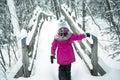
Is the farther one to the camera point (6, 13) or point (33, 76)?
point (6, 13)

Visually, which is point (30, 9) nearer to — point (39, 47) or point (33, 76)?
point (39, 47)

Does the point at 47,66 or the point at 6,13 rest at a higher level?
the point at 6,13

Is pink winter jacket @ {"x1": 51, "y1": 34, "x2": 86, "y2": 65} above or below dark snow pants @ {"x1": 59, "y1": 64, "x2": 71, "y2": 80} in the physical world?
above

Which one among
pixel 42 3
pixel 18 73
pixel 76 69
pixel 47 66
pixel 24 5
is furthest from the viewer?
pixel 42 3

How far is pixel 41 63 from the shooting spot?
778cm

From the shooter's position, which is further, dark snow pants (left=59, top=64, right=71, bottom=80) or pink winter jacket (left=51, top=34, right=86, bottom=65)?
dark snow pants (left=59, top=64, right=71, bottom=80)

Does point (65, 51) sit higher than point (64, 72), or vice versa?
point (65, 51)

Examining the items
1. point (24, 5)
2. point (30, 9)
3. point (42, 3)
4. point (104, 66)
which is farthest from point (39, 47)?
point (42, 3)

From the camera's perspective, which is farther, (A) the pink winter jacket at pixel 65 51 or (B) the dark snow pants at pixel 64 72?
(B) the dark snow pants at pixel 64 72

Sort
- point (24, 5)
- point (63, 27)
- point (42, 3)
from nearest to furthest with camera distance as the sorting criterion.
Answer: point (63, 27)
point (24, 5)
point (42, 3)

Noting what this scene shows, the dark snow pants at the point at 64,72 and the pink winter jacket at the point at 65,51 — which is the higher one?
the pink winter jacket at the point at 65,51

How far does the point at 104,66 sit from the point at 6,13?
10.7 m

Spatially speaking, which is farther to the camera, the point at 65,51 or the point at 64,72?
the point at 64,72

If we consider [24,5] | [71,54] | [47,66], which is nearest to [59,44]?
[71,54]
